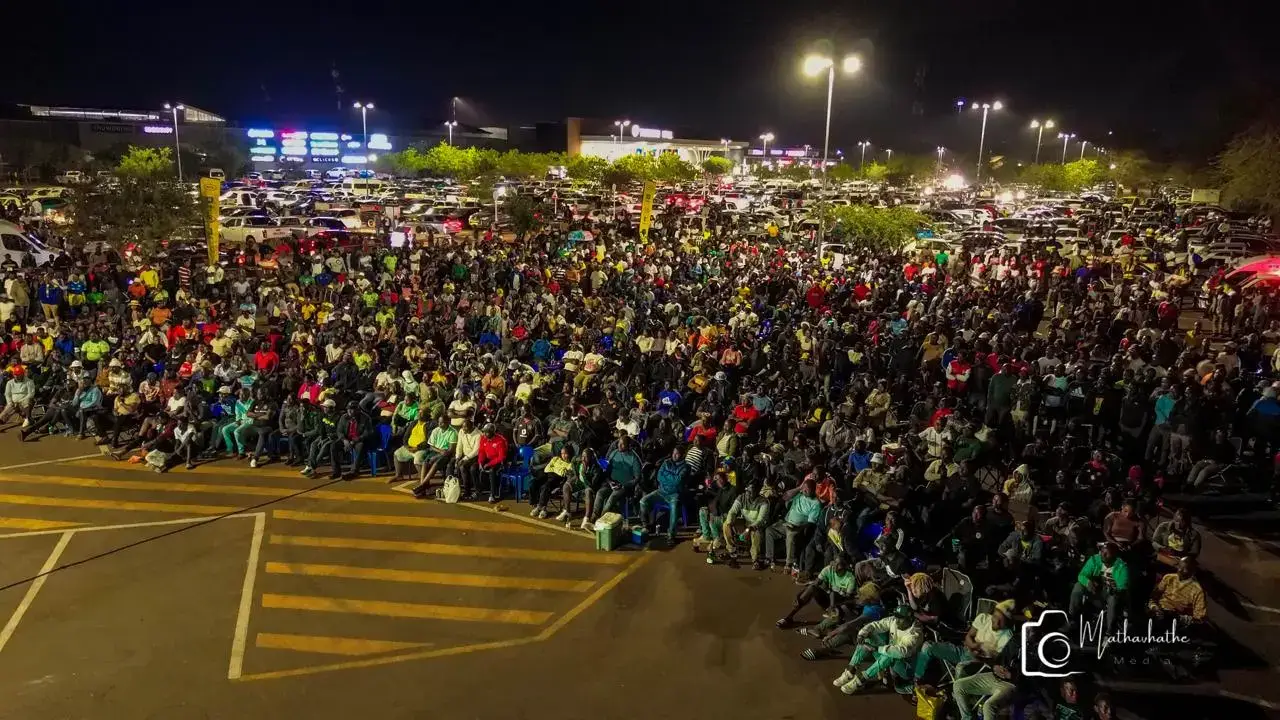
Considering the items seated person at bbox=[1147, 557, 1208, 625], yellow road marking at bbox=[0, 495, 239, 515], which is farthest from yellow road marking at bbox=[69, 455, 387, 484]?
seated person at bbox=[1147, 557, 1208, 625]

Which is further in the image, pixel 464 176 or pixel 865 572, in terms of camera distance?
pixel 464 176

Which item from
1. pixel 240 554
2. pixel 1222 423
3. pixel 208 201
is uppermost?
pixel 208 201

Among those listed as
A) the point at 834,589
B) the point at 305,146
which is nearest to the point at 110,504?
the point at 834,589

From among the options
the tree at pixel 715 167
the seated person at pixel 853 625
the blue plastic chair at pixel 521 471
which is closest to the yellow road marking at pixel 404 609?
the seated person at pixel 853 625

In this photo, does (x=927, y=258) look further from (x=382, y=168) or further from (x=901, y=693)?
(x=382, y=168)

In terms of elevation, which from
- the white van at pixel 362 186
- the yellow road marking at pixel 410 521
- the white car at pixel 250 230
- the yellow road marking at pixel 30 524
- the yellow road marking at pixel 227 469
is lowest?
the yellow road marking at pixel 30 524

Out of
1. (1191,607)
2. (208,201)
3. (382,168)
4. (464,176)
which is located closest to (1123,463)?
(1191,607)

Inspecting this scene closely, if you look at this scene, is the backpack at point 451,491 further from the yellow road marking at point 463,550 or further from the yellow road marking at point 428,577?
the yellow road marking at point 428,577

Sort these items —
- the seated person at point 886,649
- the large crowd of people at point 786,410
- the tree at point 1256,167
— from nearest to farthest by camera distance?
1. the seated person at point 886,649
2. the large crowd of people at point 786,410
3. the tree at point 1256,167
